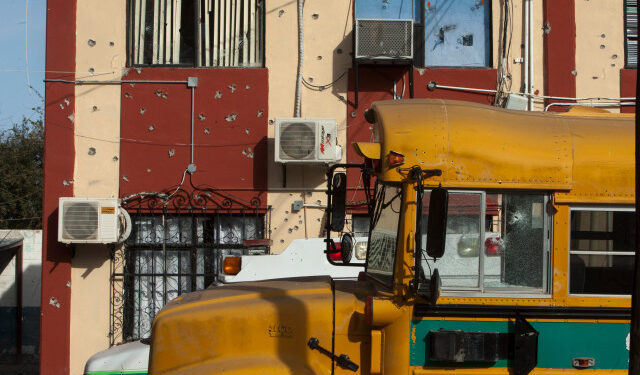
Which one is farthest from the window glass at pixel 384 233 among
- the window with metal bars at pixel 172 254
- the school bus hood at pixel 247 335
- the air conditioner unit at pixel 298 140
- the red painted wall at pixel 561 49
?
the red painted wall at pixel 561 49

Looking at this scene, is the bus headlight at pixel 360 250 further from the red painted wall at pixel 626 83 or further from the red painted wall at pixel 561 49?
the red painted wall at pixel 626 83

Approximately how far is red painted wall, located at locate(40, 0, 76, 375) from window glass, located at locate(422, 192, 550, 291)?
6876 millimetres

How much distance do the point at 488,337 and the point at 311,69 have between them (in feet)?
20.8

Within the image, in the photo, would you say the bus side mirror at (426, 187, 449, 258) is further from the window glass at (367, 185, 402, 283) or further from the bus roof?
the window glass at (367, 185, 402, 283)

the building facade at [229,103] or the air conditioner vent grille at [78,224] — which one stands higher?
the building facade at [229,103]

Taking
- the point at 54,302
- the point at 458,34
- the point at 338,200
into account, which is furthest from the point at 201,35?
the point at 338,200

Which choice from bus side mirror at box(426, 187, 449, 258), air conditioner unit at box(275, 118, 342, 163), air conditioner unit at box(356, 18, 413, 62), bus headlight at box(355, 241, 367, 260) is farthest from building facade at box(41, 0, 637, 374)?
bus side mirror at box(426, 187, 449, 258)

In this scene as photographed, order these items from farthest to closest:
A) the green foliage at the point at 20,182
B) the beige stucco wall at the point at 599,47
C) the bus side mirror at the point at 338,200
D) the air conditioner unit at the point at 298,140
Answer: the green foliage at the point at 20,182 < the beige stucco wall at the point at 599,47 < the air conditioner unit at the point at 298,140 < the bus side mirror at the point at 338,200

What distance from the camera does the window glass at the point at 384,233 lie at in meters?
4.10

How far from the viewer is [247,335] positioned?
161 inches

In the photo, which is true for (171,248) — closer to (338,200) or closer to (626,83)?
(338,200)

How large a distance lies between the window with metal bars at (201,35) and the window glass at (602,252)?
21.6ft

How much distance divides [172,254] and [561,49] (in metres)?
6.23

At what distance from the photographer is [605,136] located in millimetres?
4105
